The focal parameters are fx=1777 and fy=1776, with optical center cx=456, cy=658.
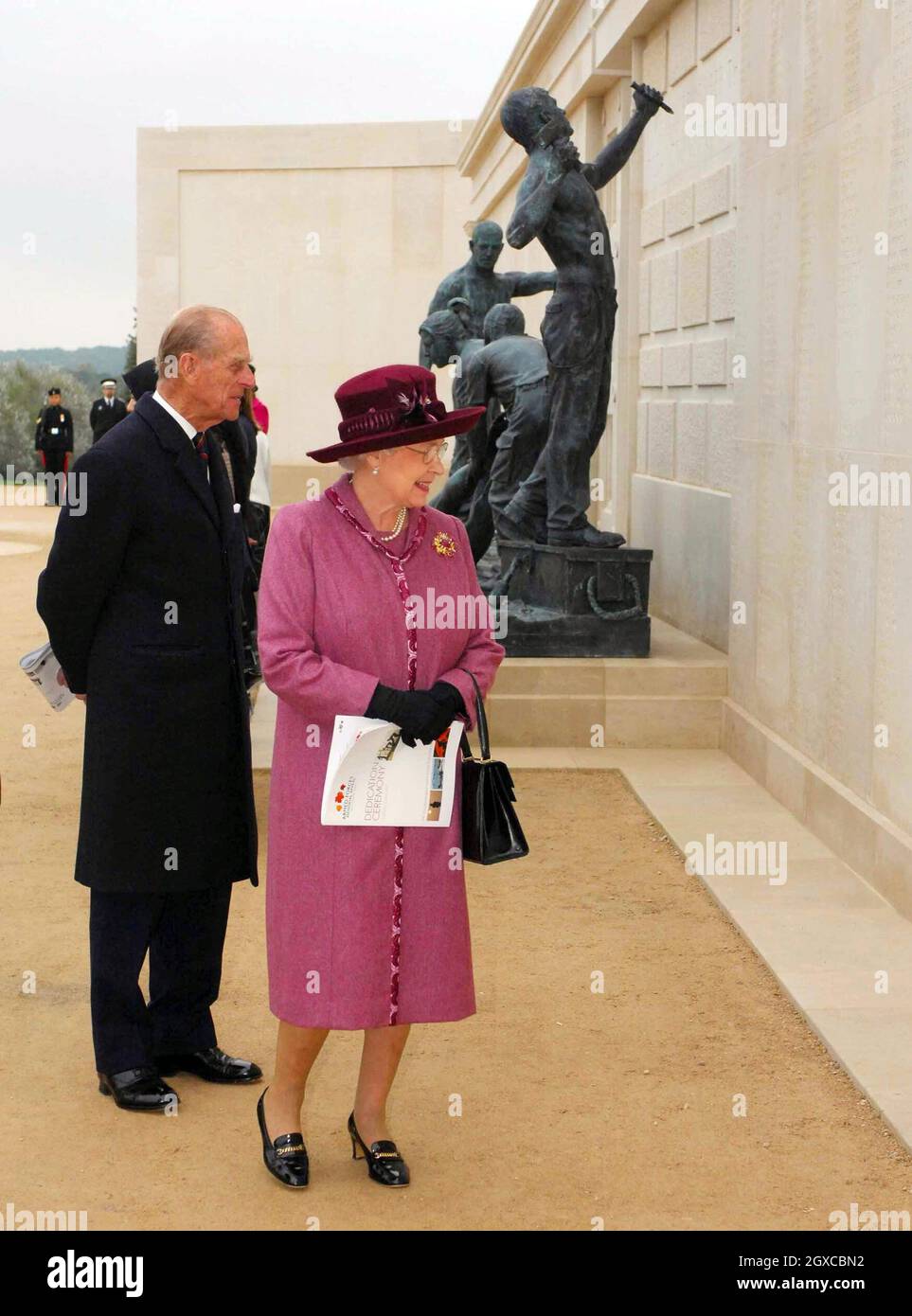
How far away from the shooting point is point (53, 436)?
29.0 metres

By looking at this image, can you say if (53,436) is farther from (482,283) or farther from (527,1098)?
(527,1098)

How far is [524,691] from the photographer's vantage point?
9422 millimetres

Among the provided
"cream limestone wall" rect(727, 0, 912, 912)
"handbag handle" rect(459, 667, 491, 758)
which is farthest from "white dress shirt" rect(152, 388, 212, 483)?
"cream limestone wall" rect(727, 0, 912, 912)

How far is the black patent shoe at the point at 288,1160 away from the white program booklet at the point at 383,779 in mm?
763

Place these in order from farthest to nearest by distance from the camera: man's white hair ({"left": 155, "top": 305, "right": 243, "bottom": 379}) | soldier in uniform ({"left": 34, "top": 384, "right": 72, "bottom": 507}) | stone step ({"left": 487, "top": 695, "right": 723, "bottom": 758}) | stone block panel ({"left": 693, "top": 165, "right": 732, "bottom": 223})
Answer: soldier in uniform ({"left": 34, "top": 384, "right": 72, "bottom": 507}) < stone block panel ({"left": 693, "top": 165, "right": 732, "bottom": 223}) < stone step ({"left": 487, "top": 695, "right": 723, "bottom": 758}) < man's white hair ({"left": 155, "top": 305, "right": 243, "bottom": 379})

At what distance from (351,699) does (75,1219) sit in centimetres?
125

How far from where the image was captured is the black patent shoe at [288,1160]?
3885 millimetres

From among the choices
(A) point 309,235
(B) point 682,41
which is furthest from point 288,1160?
(A) point 309,235

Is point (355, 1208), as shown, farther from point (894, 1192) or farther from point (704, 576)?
point (704, 576)

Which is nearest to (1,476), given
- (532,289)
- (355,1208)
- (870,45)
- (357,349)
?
(357,349)

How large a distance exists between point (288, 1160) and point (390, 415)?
5.38 feet

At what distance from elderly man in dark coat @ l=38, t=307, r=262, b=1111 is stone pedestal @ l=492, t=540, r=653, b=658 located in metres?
5.24

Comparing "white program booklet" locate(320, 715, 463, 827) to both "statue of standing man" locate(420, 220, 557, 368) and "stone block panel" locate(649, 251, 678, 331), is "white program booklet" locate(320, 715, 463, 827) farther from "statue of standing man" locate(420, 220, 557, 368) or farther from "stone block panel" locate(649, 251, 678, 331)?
"statue of standing man" locate(420, 220, 557, 368)

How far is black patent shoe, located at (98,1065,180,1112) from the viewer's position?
4.39m
